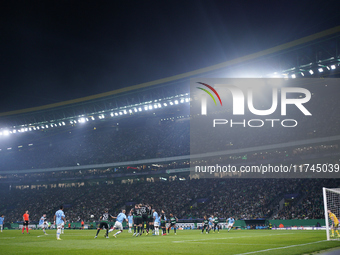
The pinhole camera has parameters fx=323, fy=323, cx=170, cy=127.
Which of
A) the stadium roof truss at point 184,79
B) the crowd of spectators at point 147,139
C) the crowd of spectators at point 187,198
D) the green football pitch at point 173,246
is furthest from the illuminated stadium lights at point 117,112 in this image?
the green football pitch at point 173,246

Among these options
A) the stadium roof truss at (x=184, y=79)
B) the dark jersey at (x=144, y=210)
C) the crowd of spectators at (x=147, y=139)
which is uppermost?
the stadium roof truss at (x=184, y=79)

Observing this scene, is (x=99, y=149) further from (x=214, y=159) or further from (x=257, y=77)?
(x=257, y=77)

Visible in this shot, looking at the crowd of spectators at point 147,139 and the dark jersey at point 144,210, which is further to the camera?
the crowd of spectators at point 147,139

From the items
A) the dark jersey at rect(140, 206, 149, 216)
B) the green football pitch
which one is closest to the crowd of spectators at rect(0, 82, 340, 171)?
the dark jersey at rect(140, 206, 149, 216)

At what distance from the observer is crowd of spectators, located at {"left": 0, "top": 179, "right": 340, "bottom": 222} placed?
4234cm

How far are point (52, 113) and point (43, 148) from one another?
27.7m

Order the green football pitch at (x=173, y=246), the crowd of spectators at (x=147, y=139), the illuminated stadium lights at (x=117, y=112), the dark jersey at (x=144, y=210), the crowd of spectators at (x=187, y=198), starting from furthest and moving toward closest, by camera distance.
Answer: the crowd of spectators at (x=147, y=139)
the illuminated stadium lights at (x=117, y=112)
the crowd of spectators at (x=187, y=198)
the dark jersey at (x=144, y=210)
the green football pitch at (x=173, y=246)

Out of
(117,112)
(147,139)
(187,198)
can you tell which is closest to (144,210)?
(187,198)

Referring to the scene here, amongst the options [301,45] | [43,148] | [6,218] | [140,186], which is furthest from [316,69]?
[43,148]

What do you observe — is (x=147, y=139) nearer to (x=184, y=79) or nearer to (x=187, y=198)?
(x=187, y=198)

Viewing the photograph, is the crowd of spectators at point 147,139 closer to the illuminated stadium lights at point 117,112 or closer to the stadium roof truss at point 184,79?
the illuminated stadium lights at point 117,112

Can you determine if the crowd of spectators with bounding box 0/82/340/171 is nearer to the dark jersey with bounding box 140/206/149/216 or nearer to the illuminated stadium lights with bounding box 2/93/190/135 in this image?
the illuminated stadium lights with bounding box 2/93/190/135

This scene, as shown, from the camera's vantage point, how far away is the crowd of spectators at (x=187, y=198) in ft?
139

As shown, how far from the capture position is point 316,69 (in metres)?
35.9
